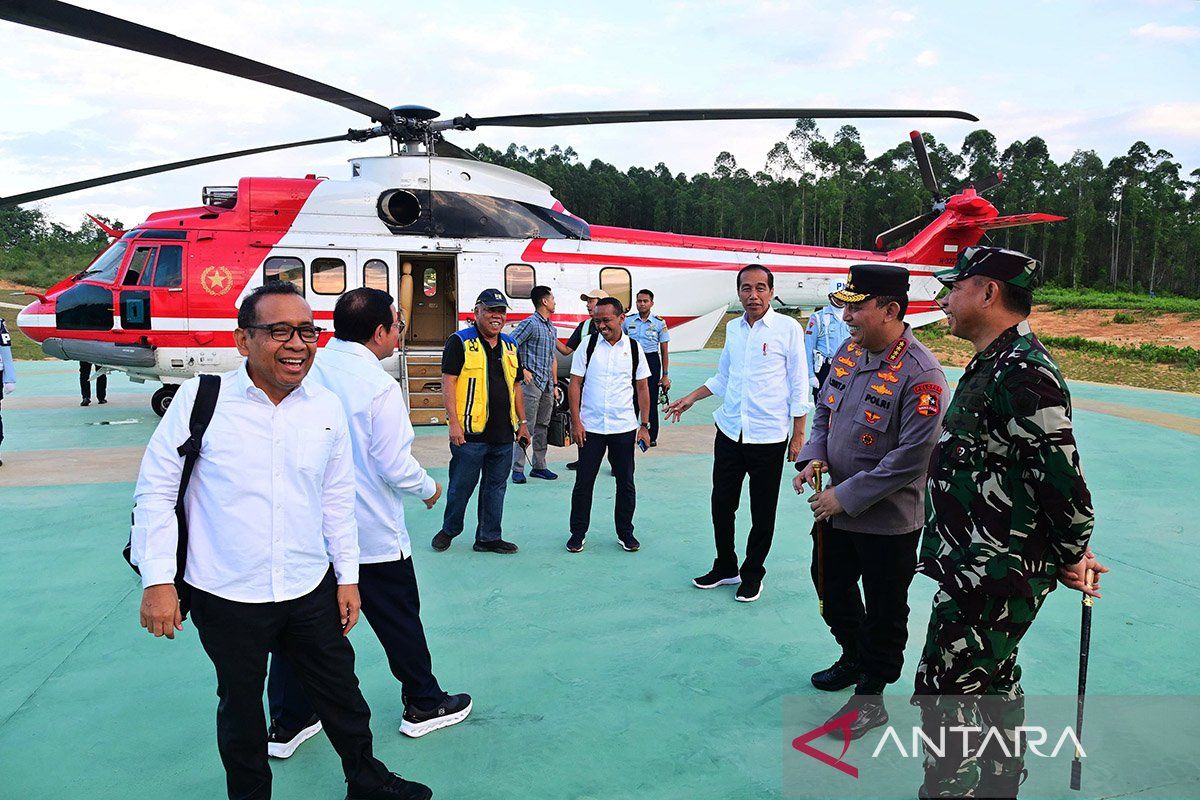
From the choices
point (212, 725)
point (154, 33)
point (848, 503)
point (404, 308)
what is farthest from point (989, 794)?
point (404, 308)

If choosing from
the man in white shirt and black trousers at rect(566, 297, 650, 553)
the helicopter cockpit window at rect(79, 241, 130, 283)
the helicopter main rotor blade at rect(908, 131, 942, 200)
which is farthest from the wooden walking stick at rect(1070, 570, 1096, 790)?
the helicopter main rotor blade at rect(908, 131, 942, 200)

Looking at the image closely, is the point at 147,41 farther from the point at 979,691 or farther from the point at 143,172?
the point at 979,691

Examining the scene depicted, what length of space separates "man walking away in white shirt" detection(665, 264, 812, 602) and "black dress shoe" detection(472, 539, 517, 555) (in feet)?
4.78

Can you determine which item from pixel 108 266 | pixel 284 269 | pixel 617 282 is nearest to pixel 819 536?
pixel 617 282

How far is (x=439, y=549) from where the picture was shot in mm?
4949

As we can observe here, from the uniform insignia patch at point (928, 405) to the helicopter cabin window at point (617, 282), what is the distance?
7581mm

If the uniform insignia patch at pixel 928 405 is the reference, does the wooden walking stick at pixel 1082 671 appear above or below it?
below

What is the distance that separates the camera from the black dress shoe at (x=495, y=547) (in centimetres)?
487

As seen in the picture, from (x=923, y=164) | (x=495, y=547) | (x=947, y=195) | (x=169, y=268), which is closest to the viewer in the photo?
(x=495, y=547)

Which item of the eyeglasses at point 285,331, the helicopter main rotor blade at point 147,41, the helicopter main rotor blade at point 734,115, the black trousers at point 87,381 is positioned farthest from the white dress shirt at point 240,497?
the black trousers at point 87,381

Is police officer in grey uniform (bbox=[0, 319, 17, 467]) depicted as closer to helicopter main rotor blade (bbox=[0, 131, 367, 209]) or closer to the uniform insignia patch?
helicopter main rotor blade (bbox=[0, 131, 367, 209])

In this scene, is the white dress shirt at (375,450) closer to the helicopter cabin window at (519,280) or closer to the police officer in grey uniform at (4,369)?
the police officer in grey uniform at (4,369)

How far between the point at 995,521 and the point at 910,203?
189 feet

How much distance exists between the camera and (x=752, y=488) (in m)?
4.07
